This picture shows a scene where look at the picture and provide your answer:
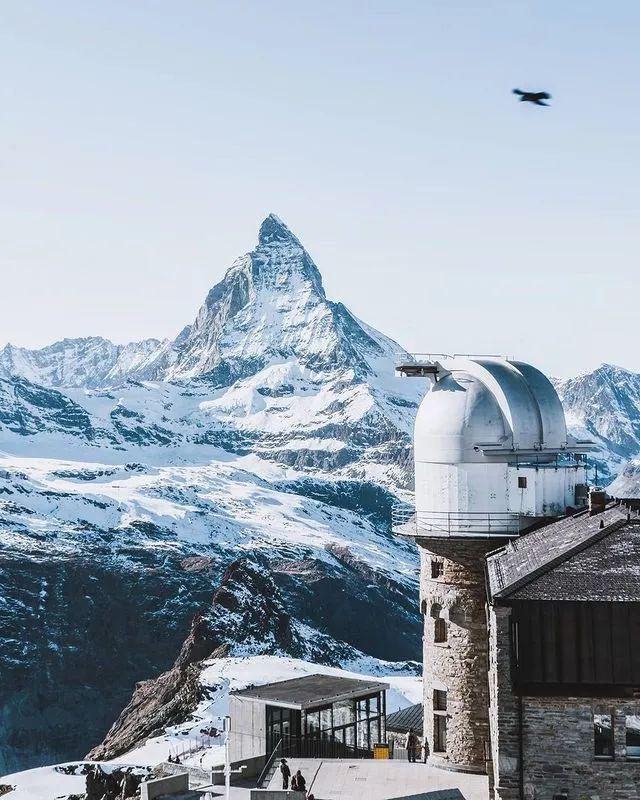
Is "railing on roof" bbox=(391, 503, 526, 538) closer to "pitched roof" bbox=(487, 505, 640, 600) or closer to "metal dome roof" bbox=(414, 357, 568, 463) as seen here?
"metal dome roof" bbox=(414, 357, 568, 463)

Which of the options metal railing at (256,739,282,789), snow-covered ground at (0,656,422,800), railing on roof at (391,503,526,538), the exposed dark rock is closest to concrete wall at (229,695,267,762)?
metal railing at (256,739,282,789)

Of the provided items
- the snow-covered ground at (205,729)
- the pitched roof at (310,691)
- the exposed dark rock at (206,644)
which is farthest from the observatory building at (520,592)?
the exposed dark rock at (206,644)

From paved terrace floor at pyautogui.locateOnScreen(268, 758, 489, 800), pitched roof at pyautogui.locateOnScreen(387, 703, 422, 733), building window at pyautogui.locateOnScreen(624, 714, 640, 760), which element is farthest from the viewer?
pitched roof at pyautogui.locateOnScreen(387, 703, 422, 733)

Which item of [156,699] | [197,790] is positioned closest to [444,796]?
[197,790]

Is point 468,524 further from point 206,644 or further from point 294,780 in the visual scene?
point 206,644

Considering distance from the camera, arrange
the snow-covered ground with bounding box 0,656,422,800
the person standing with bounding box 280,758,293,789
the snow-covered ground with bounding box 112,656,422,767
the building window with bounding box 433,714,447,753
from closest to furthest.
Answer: the person standing with bounding box 280,758,293,789 < the building window with bounding box 433,714,447,753 < the snow-covered ground with bounding box 0,656,422,800 < the snow-covered ground with bounding box 112,656,422,767

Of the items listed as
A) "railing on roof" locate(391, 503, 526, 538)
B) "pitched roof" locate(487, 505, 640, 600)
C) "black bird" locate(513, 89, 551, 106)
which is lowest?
"pitched roof" locate(487, 505, 640, 600)
